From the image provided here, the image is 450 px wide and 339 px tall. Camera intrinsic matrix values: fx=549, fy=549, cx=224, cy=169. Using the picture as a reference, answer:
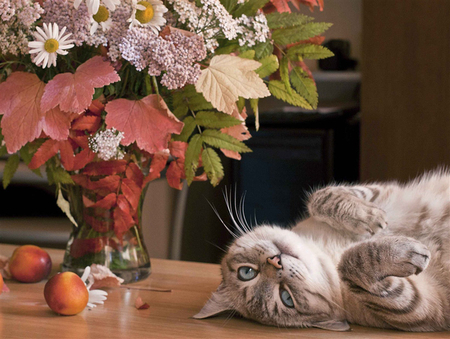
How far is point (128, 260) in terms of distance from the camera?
101cm

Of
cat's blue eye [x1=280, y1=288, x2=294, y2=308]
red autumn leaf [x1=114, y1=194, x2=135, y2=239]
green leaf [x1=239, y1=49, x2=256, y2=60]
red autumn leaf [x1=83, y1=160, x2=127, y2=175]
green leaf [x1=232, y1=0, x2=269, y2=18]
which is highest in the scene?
green leaf [x1=232, y1=0, x2=269, y2=18]

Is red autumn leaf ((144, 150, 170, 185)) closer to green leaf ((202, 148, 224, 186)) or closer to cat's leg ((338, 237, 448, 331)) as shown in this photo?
green leaf ((202, 148, 224, 186))

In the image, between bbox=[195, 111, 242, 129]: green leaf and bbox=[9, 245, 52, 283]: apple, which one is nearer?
bbox=[195, 111, 242, 129]: green leaf

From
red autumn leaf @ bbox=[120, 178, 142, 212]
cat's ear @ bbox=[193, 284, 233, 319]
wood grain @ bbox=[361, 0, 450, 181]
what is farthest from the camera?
wood grain @ bbox=[361, 0, 450, 181]

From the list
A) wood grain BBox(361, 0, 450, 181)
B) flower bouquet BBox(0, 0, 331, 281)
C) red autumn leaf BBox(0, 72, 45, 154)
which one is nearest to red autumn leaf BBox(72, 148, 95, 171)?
flower bouquet BBox(0, 0, 331, 281)

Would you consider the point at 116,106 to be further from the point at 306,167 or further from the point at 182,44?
the point at 306,167

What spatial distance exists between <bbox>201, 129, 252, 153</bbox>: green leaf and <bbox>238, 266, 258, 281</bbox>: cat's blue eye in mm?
194

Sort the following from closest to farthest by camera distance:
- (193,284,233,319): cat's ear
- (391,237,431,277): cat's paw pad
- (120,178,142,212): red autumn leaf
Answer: (391,237,431,277): cat's paw pad
(193,284,233,319): cat's ear
(120,178,142,212): red autumn leaf

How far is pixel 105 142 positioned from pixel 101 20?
182 millimetres

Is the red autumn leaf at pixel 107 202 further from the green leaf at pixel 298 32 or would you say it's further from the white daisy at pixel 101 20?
the green leaf at pixel 298 32

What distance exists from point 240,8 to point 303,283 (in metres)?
0.46

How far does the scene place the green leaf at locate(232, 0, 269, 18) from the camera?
0.90 m

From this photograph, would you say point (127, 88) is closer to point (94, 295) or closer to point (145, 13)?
point (145, 13)

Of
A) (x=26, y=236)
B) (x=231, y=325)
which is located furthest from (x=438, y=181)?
(x=26, y=236)
